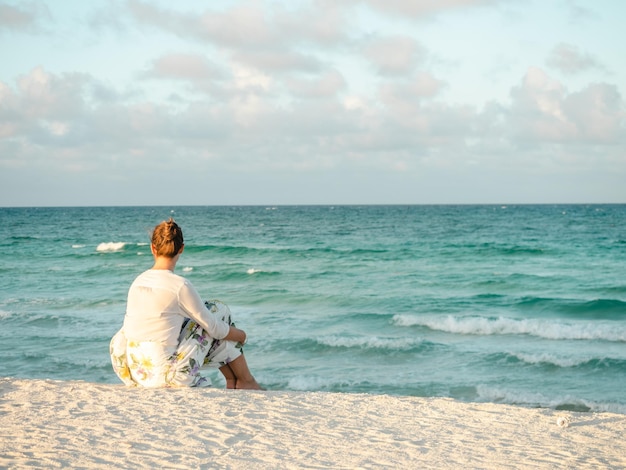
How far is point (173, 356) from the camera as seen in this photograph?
5.23 metres

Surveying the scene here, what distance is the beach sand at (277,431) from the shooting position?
4.06 m

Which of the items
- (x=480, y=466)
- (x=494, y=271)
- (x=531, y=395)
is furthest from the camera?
(x=494, y=271)

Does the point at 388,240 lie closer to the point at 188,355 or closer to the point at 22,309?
Answer: the point at 22,309

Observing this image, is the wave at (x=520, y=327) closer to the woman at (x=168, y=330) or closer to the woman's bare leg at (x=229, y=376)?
the woman's bare leg at (x=229, y=376)

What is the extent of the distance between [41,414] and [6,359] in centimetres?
568

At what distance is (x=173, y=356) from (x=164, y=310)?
46 cm

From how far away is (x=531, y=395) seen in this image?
8.52 m

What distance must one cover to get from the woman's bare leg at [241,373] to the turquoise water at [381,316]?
3.33m

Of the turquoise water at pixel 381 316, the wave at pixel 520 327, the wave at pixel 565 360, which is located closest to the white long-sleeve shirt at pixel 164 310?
the turquoise water at pixel 381 316

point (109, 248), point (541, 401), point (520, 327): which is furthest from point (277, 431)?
point (109, 248)

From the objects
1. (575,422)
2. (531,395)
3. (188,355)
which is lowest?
(531,395)

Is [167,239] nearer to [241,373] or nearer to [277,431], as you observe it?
[241,373]

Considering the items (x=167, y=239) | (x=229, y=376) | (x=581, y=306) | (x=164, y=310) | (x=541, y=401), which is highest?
(x=167, y=239)

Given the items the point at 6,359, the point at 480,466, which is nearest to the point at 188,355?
the point at 480,466
